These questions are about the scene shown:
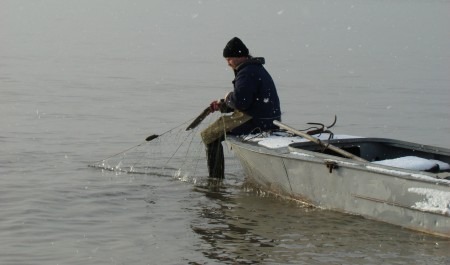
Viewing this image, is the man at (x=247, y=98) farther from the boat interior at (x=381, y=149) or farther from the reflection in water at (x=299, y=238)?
the reflection in water at (x=299, y=238)

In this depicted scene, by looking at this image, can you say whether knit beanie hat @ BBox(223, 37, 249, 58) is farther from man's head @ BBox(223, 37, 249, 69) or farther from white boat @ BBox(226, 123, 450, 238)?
white boat @ BBox(226, 123, 450, 238)

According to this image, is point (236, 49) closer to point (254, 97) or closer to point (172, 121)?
point (254, 97)

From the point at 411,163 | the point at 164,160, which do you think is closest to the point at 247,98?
the point at 411,163

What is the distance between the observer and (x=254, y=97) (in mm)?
12750

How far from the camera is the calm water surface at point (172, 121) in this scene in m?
10.2

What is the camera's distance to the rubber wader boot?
43.9ft

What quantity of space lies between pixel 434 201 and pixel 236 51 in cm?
404

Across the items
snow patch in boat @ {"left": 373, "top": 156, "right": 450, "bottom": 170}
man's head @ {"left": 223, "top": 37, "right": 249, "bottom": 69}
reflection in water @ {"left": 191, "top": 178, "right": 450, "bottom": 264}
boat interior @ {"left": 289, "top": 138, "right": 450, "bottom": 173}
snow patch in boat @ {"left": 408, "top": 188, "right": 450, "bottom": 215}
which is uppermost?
man's head @ {"left": 223, "top": 37, "right": 249, "bottom": 69}

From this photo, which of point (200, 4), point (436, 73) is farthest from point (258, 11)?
point (436, 73)

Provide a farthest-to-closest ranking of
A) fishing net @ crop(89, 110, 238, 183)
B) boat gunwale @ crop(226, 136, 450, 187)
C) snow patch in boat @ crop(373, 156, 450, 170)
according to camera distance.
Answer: fishing net @ crop(89, 110, 238, 183) → snow patch in boat @ crop(373, 156, 450, 170) → boat gunwale @ crop(226, 136, 450, 187)

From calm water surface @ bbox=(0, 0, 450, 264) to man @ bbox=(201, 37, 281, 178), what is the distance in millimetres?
873

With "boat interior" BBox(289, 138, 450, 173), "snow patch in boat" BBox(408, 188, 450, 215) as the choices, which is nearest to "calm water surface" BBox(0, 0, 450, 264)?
"snow patch in boat" BBox(408, 188, 450, 215)

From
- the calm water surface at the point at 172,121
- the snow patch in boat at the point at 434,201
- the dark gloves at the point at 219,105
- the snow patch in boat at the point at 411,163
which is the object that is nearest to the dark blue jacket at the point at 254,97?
the dark gloves at the point at 219,105

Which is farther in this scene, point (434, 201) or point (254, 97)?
point (254, 97)
